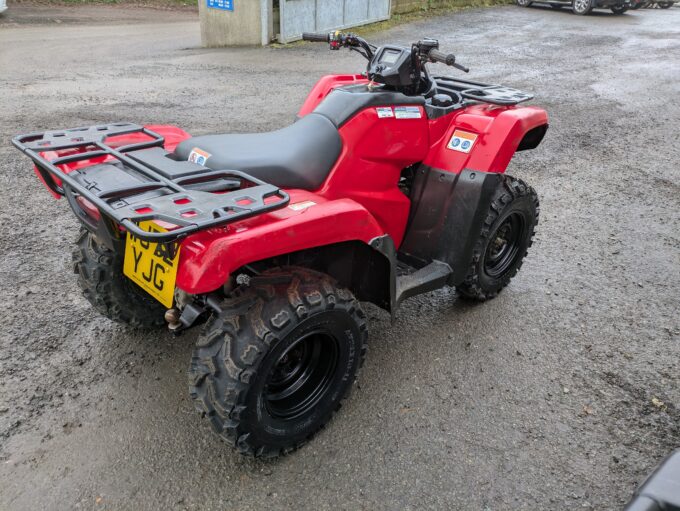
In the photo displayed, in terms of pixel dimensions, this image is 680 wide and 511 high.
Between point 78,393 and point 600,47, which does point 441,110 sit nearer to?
point 78,393

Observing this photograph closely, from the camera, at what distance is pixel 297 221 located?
2148 millimetres

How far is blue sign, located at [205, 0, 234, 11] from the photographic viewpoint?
11.6 meters

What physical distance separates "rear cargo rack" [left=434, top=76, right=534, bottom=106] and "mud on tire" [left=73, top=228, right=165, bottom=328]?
211cm

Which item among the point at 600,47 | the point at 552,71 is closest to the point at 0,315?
the point at 552,71

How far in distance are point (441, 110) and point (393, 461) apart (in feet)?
6.07

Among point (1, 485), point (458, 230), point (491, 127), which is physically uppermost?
point (491, 127)

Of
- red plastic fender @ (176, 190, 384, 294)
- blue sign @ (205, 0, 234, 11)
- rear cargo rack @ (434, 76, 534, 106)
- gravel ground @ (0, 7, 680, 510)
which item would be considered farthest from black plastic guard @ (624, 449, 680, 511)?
blue sign @ (205, 0, 234, 11)

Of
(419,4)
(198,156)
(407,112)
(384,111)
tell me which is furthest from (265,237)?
(419,4)

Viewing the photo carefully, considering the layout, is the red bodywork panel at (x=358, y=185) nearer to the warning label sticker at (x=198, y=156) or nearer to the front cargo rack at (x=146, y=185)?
the front cargo rack at (x=146, y=185)

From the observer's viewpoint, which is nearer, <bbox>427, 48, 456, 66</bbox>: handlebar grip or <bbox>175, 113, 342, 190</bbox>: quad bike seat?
<bbox>175, 113, 342, 190</bbox>: quad bike seat

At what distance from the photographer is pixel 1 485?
238 cm

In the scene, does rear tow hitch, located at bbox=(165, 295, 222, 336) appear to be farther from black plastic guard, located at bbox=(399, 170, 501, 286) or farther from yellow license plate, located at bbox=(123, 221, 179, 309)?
black plastic guard, located at bbox=(399, 170, 501, 286)

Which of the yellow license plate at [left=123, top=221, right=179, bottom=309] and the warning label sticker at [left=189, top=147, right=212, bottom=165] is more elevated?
the warning label sticker at [left=189, top=147, right=212, bottom=165]

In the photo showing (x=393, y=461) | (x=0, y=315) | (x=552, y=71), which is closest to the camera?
(x=393, y=461)
